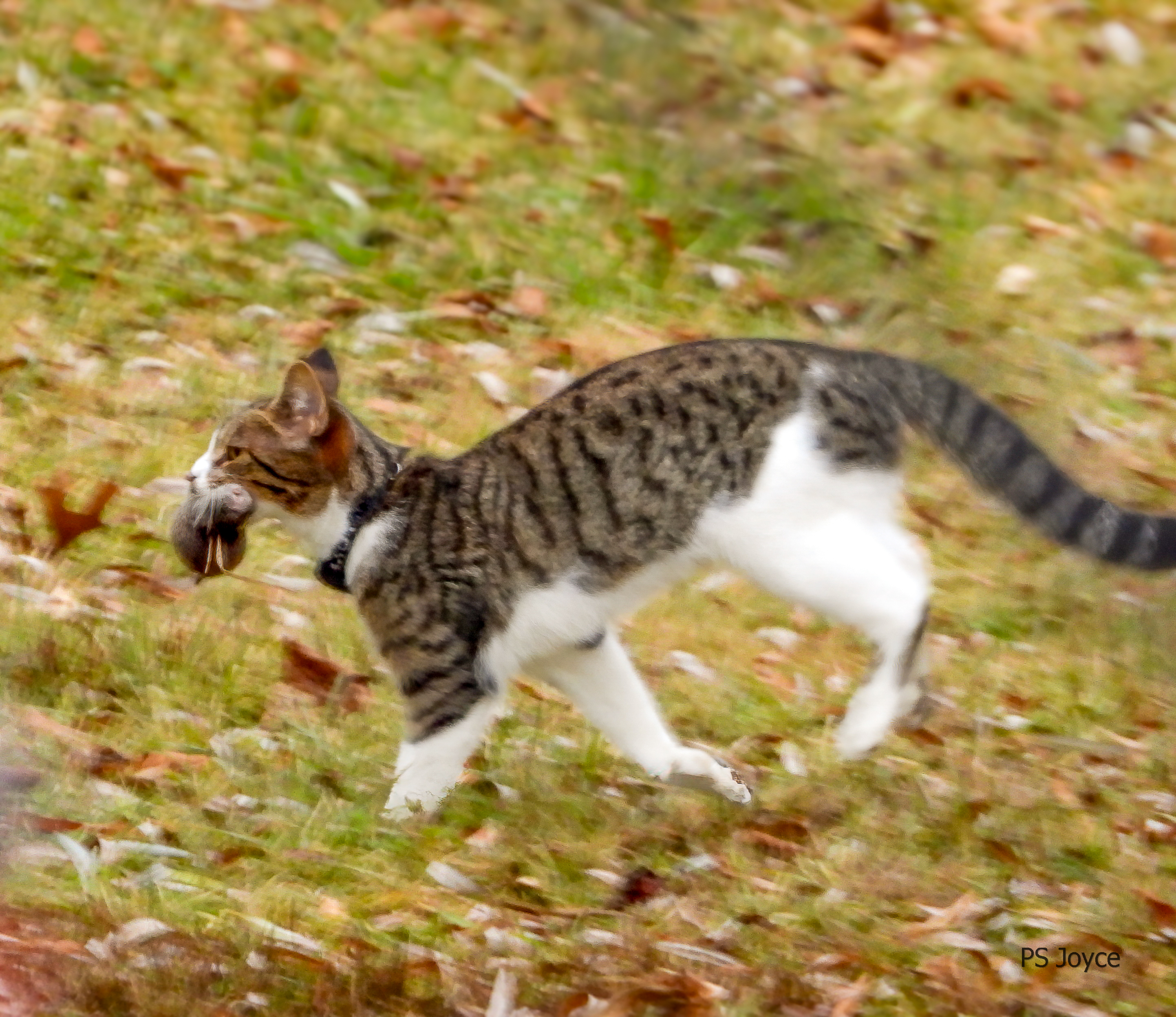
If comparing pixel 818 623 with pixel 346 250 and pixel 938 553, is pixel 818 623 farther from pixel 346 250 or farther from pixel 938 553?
pixel 346 250

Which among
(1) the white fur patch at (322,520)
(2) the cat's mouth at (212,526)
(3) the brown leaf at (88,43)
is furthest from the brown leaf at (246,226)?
(1) the white fur patch at (322,520)

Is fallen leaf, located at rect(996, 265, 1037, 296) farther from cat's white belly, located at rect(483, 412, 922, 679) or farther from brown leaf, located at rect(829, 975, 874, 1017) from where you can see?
brown leaf, located at rect(829, 975, 874, 1017)

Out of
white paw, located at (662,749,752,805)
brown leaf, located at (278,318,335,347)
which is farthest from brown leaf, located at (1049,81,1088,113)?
white paw, located at (662,749,752,805)

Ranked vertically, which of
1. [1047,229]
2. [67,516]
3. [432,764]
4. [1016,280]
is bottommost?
[67,516]

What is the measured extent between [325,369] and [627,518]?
88 centimetres

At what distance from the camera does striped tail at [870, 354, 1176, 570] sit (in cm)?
414

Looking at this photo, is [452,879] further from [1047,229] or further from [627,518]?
[1047,229]

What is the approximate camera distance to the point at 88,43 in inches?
301

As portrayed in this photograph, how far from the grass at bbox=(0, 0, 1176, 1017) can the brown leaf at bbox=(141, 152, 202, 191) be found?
2cm

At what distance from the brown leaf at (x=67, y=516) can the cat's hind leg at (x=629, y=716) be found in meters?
1.42

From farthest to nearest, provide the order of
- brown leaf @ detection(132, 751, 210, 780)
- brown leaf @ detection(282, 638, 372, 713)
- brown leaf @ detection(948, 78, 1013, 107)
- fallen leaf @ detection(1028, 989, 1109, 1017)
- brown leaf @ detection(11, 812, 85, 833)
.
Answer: brown leaf @ detection(948, 78, 1013, 107) → brown leaf @ detection(282, 638, 372, 713) → brown leaf @ detection(132, 751, 210, 780) → brown leaf @ detection(11, 812, 85, 833) → fallen leaf @ detection(1028, 989, 1109, 1017)

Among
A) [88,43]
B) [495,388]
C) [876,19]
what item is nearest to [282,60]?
[88,43]

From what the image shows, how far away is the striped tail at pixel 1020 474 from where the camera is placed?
414 centimetres

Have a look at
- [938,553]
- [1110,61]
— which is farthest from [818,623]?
[1110,61]
